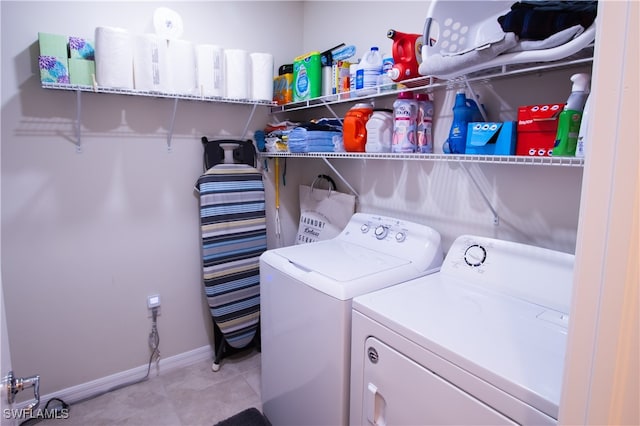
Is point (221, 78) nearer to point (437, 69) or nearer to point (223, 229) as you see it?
point (223, 229)

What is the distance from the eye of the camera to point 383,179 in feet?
7.06

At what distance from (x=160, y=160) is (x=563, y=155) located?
2096 millimetres

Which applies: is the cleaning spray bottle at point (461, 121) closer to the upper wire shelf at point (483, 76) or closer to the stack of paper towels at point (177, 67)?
the upper wire shelf at point (483, 76)

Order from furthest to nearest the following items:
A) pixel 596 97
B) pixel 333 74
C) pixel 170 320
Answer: pixel 170 320 < pixel 333 74 < pixel 596 97

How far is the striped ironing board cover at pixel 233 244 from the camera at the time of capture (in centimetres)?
235

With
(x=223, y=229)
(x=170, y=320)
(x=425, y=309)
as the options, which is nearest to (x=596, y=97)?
(x=425, y=309)

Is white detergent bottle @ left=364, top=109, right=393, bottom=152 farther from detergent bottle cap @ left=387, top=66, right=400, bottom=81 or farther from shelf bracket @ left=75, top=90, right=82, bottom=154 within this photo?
shelf bracket @ left=75, top=90, right=82, bottom=154

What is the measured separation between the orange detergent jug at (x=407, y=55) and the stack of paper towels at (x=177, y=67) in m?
0.95

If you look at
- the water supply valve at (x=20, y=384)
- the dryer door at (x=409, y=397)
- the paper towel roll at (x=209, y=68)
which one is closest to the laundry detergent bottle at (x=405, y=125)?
the dryer door at (x=409, y=397)

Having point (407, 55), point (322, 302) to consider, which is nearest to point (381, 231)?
point (322, 302)

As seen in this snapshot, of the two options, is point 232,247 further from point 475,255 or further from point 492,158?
point 492,158

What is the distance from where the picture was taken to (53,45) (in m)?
1.74

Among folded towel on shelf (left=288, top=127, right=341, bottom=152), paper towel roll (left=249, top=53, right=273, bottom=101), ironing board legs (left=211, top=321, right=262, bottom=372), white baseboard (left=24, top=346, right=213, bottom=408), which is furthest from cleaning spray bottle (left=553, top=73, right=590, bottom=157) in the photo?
white baseboard (left=24, top=346, right=213, bottom=408)

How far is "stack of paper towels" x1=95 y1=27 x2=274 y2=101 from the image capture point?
1788 mm
